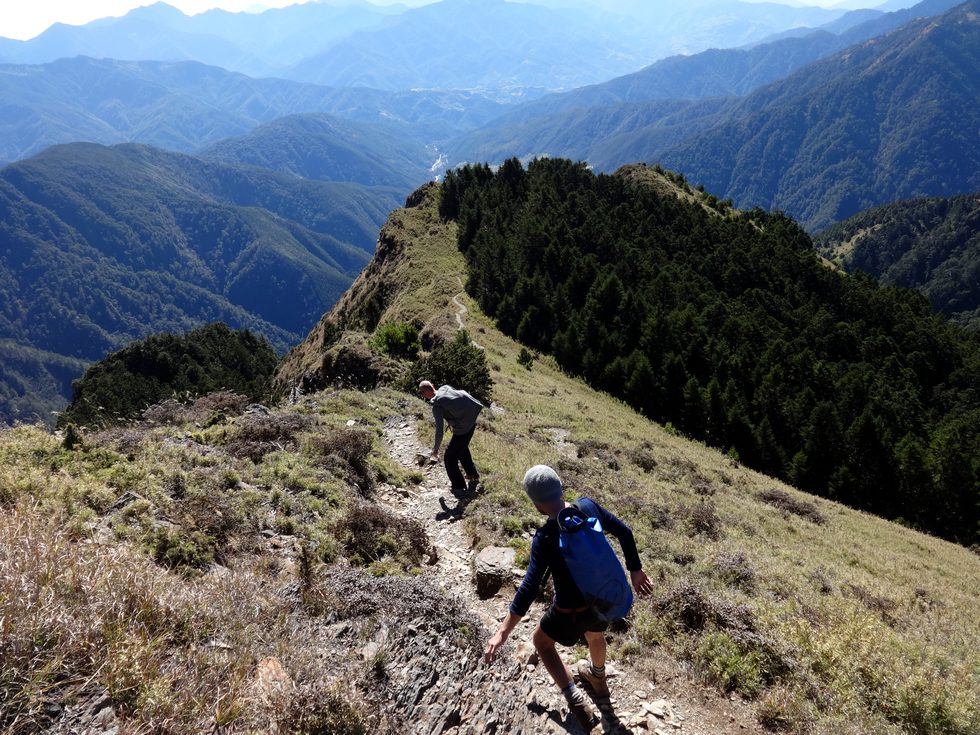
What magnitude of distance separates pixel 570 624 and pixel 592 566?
0.71 m

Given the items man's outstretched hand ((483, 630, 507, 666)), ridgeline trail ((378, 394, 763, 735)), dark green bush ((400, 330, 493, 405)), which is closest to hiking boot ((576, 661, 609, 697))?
ridgeline trail ((378, 394, 763, 735))

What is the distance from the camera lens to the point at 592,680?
6141 mm

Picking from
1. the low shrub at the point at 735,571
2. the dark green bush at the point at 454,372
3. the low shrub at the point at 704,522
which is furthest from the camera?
Answer: the dark green bush at the point at 454,372

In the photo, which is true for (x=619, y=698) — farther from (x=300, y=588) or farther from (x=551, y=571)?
(x=300, y=588)

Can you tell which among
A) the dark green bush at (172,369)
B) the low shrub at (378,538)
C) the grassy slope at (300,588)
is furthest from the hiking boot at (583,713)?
the dark green bush at (172,369)

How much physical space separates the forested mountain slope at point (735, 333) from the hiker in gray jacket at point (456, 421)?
30.4 m

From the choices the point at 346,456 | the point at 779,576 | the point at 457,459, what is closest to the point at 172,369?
the point at 346,456

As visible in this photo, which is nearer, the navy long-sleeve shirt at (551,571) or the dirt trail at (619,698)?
the navy long-sleeve shirt at (551,571)

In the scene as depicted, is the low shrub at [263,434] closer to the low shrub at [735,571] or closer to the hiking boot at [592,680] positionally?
the hiking boot at [592,680]

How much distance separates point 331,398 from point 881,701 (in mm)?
17013

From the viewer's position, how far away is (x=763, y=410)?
4516cm

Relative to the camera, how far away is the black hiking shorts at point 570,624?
5.54m

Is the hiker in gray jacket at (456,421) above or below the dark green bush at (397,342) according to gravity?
above

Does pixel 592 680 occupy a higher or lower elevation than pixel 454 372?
higher
